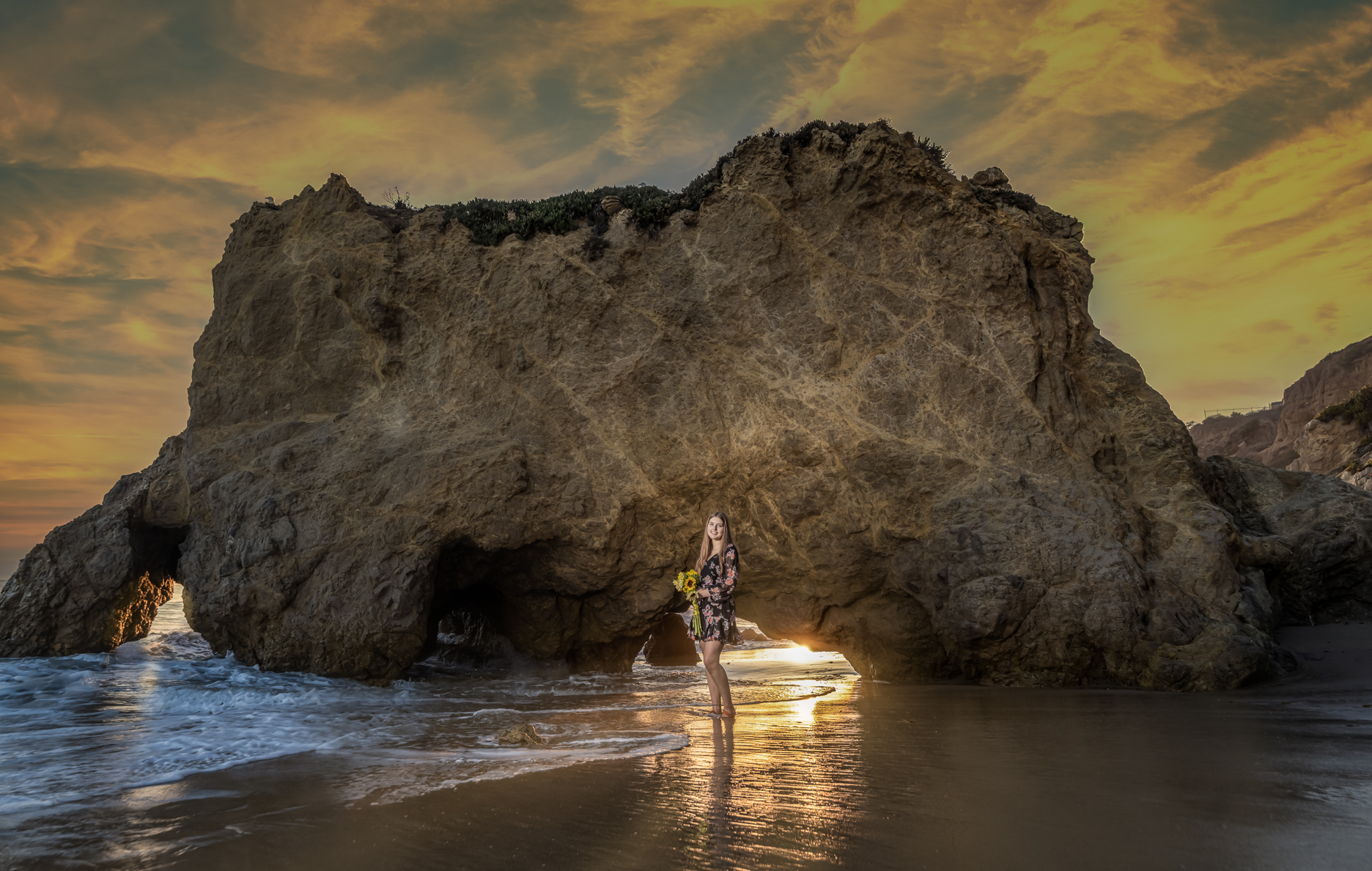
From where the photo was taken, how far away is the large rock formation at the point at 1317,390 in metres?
41.3

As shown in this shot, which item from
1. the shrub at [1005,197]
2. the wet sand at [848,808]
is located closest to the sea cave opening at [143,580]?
the wet sand at [848,808]

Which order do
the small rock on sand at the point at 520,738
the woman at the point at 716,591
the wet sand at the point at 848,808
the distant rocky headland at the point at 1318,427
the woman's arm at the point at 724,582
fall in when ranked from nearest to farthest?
the wet sand at the point at 848,808 → the small rock on sand at the point at 520,738 → the woman at the point at 716,591 → the woman's arm at the point at 724,582 → the distant rocky headland at the point at 1318,427

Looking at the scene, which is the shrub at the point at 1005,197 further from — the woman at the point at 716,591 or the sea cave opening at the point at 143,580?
the sea cave opening at the point at 143,580

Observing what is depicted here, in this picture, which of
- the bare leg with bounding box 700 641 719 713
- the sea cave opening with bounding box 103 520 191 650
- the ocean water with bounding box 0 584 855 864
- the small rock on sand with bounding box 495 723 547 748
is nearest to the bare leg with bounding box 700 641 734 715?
the bare leg with bounding box 700 641 719 713

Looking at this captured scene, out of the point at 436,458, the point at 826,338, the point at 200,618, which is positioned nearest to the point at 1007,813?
the point at 826,338

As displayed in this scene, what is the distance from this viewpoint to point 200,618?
33.3ft

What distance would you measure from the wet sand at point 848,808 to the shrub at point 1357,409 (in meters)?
31.7

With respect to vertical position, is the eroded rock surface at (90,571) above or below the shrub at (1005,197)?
below

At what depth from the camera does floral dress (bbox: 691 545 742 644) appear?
6.64m

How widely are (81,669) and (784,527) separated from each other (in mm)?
9295

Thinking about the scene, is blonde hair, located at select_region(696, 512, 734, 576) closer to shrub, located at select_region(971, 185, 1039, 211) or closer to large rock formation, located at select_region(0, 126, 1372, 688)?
large rock formation, located at select_region(0, 126, 1372, 688)

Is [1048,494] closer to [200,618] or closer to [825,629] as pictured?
[825,629]

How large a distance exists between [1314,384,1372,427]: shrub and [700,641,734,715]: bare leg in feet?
111

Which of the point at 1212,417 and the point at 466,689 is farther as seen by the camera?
the point at 1212,417
